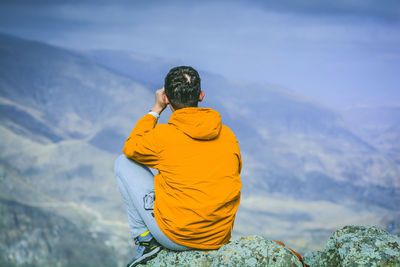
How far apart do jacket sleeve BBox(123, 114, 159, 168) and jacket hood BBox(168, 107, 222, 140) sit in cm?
25

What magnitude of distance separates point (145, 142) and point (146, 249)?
107cm

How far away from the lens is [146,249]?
A: 3557 mm

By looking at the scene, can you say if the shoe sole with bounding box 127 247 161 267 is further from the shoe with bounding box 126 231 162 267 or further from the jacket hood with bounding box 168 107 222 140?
the jacket hood with bounding box 168 107 222 140

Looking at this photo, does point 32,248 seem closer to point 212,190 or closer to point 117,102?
point 212,190

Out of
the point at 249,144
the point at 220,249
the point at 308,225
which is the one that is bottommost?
the point at 249,144

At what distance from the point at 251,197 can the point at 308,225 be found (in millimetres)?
22510

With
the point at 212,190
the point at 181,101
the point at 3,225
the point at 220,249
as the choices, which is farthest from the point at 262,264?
the point at 3,225

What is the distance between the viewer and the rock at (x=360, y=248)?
3039 mm

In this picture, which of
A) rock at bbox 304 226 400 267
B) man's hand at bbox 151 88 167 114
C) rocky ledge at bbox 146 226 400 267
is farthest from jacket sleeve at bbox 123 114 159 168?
rock at bbox 304 226 400 267

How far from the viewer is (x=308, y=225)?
84812mm

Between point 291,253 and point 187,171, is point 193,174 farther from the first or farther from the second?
point 291,253

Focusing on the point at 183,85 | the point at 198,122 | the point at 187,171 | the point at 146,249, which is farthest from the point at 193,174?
the point at 146,249

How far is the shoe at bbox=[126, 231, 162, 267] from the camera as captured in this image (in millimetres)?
3516

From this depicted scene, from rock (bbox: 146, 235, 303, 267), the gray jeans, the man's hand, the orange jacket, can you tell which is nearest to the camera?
rock (bbox: 146, 235, 303, 267)
